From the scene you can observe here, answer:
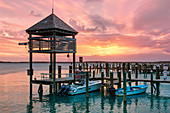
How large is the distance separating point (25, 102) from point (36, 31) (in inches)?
348

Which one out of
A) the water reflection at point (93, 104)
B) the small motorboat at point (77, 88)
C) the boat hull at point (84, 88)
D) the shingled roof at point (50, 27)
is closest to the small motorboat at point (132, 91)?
the water reflection at point (93, 104)

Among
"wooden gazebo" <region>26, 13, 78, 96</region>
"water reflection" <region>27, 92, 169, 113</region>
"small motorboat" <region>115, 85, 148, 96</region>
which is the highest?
"wooden gazebo" <region>26, 13, 78, 96</region>

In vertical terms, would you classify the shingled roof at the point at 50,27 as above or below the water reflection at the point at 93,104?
above

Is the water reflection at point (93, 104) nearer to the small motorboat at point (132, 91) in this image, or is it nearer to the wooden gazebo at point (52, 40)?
the small motorboat at point (132, 91)

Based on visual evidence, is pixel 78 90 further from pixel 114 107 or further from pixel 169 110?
pixel 169 110

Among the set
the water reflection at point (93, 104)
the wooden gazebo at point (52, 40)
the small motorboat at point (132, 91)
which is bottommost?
the water reflection at point (93, 104)

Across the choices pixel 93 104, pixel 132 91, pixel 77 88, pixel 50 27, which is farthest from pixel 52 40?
pixel 132 91

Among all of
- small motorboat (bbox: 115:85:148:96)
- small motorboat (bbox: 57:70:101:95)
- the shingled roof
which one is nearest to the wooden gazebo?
the shingled roof

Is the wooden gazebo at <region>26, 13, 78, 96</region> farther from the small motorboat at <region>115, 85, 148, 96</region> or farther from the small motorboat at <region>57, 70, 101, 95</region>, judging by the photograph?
the small motorboat at <region>115, 85, 148, 96</region>

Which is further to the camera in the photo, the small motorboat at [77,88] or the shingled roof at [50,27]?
the small motorboat at [77,88]

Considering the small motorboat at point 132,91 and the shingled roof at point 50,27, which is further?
the small motorboat at point 132,91

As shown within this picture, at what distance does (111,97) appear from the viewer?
2370 centimetres

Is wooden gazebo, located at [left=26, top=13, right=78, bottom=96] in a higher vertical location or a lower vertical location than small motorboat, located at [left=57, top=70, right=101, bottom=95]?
higher

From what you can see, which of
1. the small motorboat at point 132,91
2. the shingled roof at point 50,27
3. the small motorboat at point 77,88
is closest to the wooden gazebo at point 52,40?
the shingled roof at point 50,27
